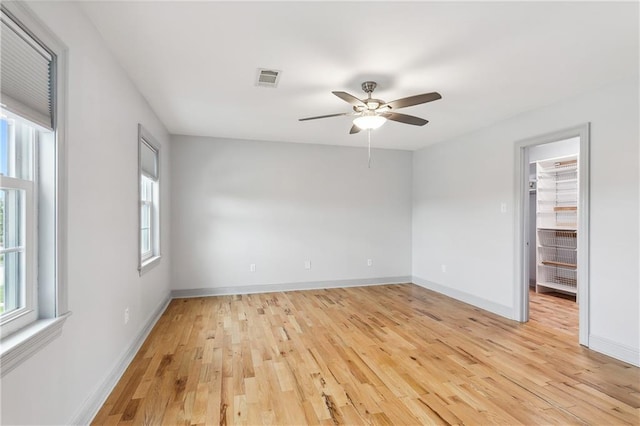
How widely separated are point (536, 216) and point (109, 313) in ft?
20.0

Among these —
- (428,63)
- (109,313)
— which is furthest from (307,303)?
(428,63)

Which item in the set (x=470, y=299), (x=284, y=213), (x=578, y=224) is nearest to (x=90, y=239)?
(x=284, y=213)

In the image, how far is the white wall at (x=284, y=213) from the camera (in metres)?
4.84

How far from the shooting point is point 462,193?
472 centimetres

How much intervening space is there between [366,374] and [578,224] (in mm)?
2595

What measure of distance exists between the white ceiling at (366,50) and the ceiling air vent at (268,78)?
0.06 metres

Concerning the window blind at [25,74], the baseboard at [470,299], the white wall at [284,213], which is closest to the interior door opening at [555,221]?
the baseboard at [470,299]

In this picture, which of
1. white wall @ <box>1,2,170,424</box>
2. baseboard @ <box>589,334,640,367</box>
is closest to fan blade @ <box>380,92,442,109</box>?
white wall @ <box>1,2,170,424</box>

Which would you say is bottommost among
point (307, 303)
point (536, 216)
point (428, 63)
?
point (307, 303)

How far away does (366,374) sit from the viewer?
249 cm

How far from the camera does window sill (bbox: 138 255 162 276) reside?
3.10m

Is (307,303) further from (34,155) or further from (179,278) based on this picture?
(34,155)

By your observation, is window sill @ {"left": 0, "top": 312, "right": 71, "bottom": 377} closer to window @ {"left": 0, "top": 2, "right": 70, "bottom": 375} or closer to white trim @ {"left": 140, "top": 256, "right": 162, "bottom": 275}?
window @ {"left": 0, "top": 2, "right": 70, "bottom": 375}

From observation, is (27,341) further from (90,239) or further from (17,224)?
(90,239)
